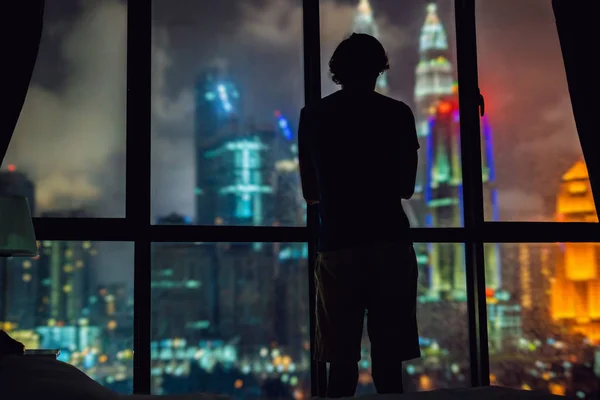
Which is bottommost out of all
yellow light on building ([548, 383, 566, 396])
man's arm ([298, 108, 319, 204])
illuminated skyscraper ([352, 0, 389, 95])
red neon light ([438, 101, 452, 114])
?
yellow light on building ([548, 383, 566, 396])

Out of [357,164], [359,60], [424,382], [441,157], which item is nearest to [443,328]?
[424,382]

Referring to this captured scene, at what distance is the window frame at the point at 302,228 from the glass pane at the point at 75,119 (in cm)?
9

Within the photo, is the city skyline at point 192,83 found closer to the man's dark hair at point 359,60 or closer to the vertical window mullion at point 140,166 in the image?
the vertical window mullion at point 140,166

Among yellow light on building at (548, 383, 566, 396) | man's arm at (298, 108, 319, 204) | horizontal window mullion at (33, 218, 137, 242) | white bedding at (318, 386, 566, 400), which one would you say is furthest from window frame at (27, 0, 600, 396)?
white bedding at (318, 386, 566, 400)

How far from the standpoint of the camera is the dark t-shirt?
1.68m

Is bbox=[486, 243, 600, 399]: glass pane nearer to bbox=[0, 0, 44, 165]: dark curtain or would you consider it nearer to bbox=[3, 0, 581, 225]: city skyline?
bbox=[3, 0, 581, 225]: city skyline

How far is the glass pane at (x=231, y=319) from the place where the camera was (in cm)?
265

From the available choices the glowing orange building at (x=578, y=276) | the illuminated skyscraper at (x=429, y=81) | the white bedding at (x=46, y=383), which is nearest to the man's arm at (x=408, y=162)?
the white bedding at (x=46, y=383)

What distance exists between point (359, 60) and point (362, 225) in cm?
46

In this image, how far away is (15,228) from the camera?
2152mm

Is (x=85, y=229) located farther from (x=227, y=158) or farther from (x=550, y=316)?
(x=550, y=316)

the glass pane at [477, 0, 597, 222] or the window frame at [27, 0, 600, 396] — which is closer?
the window frame at [27, 0, 600, 396]

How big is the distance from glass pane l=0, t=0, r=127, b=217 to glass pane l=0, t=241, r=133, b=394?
180 mm

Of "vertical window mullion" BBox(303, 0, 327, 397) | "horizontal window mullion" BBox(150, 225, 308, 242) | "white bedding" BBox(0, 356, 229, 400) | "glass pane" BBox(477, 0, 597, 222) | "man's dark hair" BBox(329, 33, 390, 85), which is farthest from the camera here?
"glass pane" BBox(477, 0, 597, 222)
